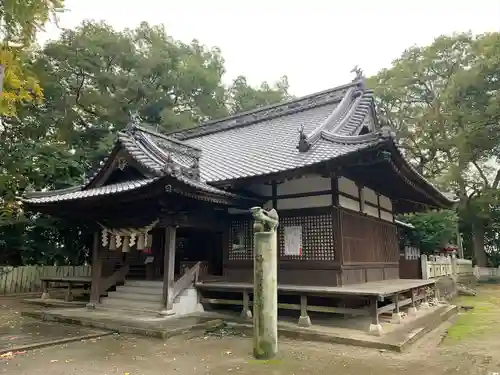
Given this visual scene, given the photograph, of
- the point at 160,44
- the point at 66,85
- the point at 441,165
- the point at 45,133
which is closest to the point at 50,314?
the point at 45,133

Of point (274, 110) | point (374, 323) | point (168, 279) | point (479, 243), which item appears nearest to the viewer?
point (374, 323)

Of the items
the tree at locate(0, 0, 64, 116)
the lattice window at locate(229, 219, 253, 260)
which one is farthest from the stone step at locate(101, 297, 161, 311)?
the tree at locate(0, 0, 64, 116)

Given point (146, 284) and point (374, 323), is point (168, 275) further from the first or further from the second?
point (374, 323)

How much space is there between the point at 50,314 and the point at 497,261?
39.4 metres

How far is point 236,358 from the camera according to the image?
→ 652 cm

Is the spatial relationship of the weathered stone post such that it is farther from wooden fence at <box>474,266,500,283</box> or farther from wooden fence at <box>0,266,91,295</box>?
wooden fence at <box>474,266,500,283</box>

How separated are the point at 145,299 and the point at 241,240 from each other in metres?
3.14

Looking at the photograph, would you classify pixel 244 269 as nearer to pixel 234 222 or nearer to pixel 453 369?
pixel 234 222

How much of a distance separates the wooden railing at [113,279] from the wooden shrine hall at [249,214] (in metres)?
0.04

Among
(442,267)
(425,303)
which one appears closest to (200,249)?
(425,303)

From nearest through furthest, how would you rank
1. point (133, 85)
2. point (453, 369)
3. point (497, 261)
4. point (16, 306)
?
1. point (453, 369)
2. point (16, 306)
3. point (133, 85)
4. point (497, 261)

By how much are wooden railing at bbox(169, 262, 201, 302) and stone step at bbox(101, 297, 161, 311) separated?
64cm

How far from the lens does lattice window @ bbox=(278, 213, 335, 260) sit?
9.79 metres

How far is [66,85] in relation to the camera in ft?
78.1
